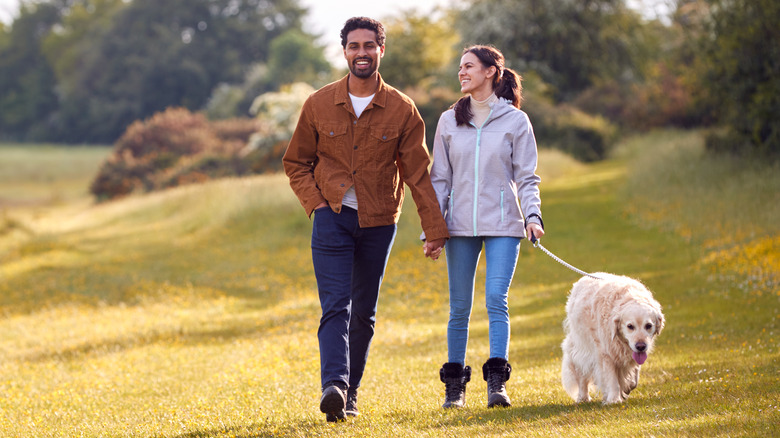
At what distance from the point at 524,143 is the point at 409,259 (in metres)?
12.1

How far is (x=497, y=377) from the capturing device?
548 cm

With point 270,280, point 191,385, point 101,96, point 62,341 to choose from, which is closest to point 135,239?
point 270,280

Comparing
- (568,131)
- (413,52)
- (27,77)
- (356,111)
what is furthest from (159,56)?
(356,111)

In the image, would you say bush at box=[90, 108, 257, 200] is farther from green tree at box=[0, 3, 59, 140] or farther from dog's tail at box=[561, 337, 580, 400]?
green tree at box=[0, 3, 59, 140]

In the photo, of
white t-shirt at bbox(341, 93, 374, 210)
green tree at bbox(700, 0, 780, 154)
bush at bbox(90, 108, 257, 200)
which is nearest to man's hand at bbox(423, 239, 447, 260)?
white t-shirt at bbox(341, 93, 374, 210)

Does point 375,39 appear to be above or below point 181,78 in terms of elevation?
below

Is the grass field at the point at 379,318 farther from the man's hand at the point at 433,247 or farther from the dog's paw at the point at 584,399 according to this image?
the man's hand at the point at 433,247

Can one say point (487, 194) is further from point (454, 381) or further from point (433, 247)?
point (454, 381)

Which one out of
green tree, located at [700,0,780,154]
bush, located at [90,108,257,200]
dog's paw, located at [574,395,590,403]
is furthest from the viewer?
bush, located at [90,108,257,200]

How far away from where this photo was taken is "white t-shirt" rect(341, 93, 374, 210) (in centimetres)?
539

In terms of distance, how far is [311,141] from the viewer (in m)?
5.53

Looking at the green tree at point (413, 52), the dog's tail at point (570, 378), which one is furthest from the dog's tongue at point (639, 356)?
the green tree at point (413, 52)

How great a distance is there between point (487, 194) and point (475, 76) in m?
0.76

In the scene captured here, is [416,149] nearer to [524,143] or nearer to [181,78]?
[524,143]
